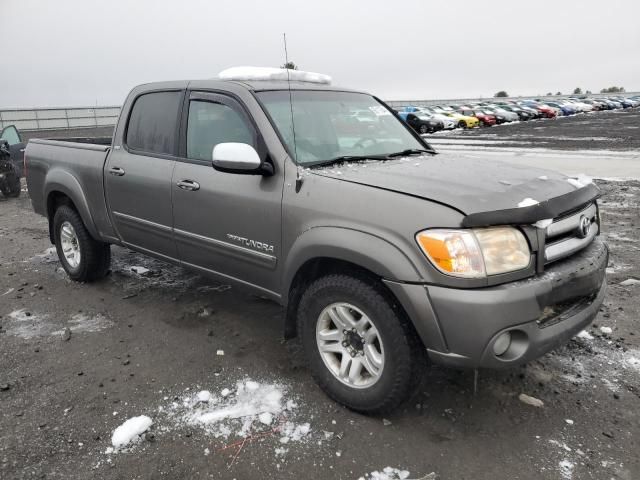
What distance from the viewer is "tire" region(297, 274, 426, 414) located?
8.36 feet

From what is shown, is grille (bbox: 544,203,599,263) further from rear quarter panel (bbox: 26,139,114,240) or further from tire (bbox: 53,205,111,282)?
tire (bbox: 53,205,111,282)

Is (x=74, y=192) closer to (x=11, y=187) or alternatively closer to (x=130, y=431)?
(x=130, y=431)

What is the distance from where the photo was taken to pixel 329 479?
240 cm

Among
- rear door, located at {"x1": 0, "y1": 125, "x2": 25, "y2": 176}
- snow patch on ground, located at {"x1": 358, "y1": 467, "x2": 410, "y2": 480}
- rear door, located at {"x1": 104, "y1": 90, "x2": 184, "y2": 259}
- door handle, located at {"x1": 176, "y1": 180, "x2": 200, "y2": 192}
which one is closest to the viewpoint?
snow patch on ground, located at {"x1": 358, "y1": 467, "x2": 410, "y2": 480}

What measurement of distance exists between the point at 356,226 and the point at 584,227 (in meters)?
1.27

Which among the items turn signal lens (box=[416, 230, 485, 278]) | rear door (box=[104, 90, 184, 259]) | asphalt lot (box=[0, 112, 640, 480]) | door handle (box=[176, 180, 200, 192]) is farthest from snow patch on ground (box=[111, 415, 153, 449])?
turn signal lens (box=[416, 230, 485, 278])

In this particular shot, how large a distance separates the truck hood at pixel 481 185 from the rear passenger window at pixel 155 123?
1480 millimetres

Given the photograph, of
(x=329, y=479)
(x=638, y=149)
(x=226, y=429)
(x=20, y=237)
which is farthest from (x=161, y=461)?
(x=638, y=149)

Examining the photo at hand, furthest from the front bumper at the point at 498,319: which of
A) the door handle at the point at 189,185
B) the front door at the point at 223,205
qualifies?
the door handle at the point at 189,185

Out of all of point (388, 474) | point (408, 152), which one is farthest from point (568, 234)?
point (388, 474)

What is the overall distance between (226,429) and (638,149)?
→ 1777 centimetres

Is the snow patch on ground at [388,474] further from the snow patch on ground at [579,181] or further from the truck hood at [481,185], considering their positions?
the snow patch on ground at [579,181]

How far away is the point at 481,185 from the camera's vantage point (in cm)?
268

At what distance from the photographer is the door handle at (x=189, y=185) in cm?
352
